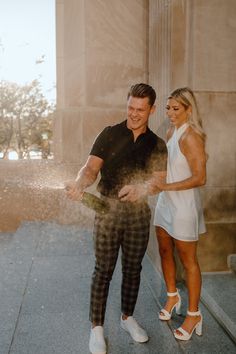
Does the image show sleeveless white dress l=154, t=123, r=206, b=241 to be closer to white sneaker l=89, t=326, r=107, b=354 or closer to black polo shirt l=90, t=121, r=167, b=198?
black polo shirt l=90, t=121, r=167, b=198

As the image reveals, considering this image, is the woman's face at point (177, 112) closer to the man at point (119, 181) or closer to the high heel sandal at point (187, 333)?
the man at point (119, 181)

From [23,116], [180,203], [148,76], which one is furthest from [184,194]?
[23,116]

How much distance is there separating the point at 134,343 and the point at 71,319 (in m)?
0.71

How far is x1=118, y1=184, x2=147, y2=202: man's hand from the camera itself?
3090 mm

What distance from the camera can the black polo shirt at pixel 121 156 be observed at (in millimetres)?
3264

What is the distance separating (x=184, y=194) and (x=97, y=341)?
1.45 metres

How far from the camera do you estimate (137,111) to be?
3.15 m

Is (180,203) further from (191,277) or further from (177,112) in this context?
(177,112)

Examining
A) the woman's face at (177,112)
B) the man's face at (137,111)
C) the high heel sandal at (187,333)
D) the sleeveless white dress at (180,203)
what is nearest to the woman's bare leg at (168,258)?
the sleeveless white dress at (180,203)

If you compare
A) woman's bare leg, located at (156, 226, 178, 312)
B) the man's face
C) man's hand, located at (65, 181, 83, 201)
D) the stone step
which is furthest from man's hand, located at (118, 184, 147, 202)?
the stone step

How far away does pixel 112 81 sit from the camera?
7562mm

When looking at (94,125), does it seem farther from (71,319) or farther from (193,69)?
(71,319)

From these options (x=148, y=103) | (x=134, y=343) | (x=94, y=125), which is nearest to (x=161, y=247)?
(x=134, y=343)

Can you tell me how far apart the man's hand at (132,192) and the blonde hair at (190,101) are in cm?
73
